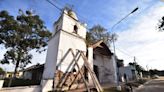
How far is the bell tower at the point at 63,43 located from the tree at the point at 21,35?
8680 mm

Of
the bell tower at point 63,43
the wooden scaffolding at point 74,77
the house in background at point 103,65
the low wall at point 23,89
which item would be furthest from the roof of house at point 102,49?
the low wall at point 23,89

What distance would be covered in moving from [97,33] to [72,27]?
17.3m

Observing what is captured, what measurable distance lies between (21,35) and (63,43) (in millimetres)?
11744

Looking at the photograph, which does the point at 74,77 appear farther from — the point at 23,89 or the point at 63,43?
the point at 23,89

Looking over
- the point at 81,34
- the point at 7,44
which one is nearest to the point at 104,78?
the point at 81,34

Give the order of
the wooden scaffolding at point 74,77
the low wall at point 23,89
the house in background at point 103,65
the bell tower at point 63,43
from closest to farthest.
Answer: the low wall at point 23,89
the wooden scaffolding at point 74,77
the bell tower at point 63,43
the house in background at point 103,65

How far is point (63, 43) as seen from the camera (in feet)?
42.5

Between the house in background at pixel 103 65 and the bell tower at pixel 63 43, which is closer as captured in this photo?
the bell tower at pixel 63 43

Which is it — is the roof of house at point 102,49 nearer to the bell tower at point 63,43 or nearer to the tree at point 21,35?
the bell tower at point 63,43

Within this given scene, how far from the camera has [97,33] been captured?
31.4 metres

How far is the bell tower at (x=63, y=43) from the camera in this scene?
11930 millimetres

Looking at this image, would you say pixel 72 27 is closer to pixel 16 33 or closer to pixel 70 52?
pixel 70 52

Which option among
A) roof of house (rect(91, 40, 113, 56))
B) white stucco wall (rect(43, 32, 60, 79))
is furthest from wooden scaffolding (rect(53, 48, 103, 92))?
roof of house (rect(91, 40, 113, 56))

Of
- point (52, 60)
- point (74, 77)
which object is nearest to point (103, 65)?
point (74, 77)
